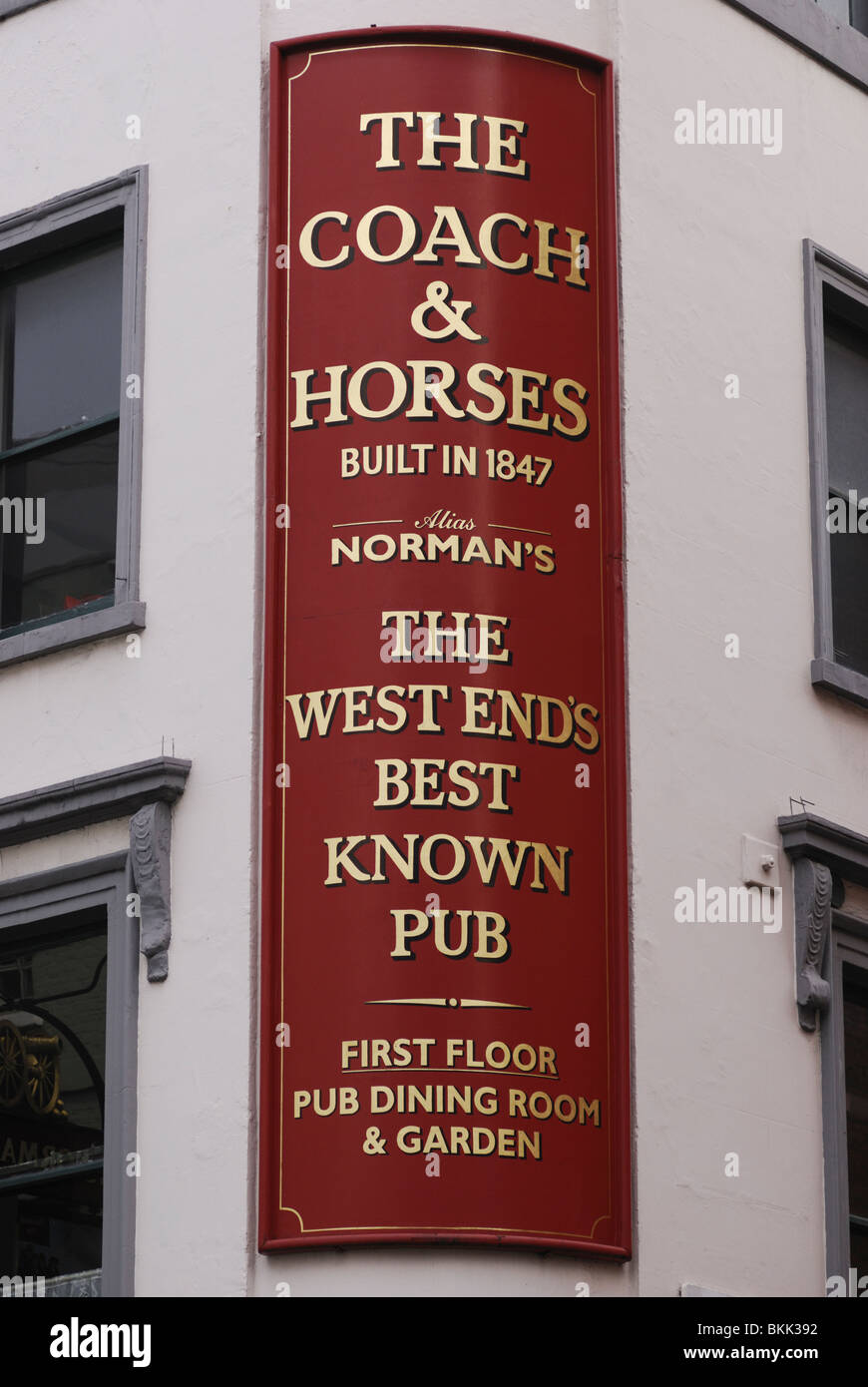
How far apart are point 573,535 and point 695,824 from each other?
160 centimetres

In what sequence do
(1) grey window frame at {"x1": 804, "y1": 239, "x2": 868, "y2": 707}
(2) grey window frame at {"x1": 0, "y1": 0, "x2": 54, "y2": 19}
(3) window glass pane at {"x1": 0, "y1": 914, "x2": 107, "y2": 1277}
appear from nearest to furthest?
(3) window glass pane at {"x1": 0, "y1": 914, "x2": 107, "y2": 1277} → (1) grey window frame at {"x1": 804, "y1": 239, "x2": 868, "y2": 707} → (2) grey window frame at {"x1": 0, "y1": 0, "x2": 54, "y2": 19}

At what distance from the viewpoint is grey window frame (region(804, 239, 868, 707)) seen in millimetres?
15461

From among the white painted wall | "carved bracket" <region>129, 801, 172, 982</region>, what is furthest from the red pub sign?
"carved bracket" <region>129, 801, 172, 982</region>

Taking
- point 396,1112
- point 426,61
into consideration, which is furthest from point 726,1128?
point 426,61

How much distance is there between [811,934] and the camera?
572 inches

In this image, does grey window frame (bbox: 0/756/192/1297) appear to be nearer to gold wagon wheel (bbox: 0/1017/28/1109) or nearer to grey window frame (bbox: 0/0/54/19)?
gold wagon wheel (bbox: 0/1017/28/1109)

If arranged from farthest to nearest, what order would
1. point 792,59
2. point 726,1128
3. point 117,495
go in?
point 792,59 < point 117,495 < point 726,1128

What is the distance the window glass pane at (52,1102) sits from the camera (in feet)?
45.9

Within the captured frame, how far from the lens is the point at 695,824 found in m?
14.3

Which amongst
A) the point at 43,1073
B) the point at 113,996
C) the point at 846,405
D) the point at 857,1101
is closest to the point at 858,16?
the point at 846,405

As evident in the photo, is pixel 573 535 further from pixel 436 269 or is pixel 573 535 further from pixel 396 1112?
pixel 396 1112

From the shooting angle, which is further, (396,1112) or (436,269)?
(436,269)

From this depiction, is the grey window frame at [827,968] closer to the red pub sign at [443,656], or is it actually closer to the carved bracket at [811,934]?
the carved bracket at [811,934]

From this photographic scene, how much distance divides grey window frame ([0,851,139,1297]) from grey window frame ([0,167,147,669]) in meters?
1.29
